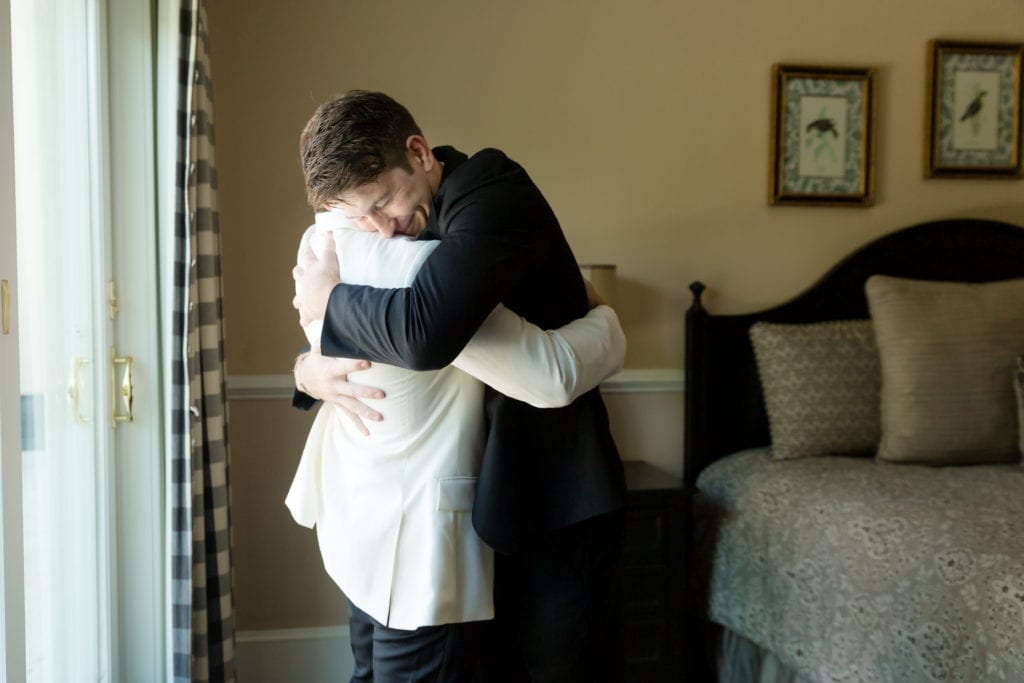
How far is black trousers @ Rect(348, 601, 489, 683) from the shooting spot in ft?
4.54

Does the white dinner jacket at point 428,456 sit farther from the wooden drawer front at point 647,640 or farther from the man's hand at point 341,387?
the wooden drawer front at point 647,640

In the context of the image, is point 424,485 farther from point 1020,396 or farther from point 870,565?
point 1020,396

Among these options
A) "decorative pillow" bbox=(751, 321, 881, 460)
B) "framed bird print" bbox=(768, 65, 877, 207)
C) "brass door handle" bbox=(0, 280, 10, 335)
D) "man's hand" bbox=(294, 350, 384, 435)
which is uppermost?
"framed bird print" bbox=(768, 65, 877, 207)

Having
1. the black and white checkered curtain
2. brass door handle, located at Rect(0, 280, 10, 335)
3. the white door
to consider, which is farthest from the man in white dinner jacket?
the black and white checkered curtain

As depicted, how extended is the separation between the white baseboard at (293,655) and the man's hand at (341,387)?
1.59m

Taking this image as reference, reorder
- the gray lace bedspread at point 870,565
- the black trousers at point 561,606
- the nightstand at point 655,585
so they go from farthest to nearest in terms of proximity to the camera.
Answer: the nightstand at point 655,585 → the gray lace bedspread at point 870,565 → the black trousers at point 561,606

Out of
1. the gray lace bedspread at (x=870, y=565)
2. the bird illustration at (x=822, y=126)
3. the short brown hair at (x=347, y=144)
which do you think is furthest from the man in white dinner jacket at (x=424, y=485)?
the bird illustration at (x=822, y=126)

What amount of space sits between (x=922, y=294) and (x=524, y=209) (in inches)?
77.9

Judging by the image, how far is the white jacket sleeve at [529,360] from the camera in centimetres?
129

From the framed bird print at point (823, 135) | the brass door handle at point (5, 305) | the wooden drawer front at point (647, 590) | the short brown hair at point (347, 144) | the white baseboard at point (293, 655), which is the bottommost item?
the white baseboard at point (293, 655)

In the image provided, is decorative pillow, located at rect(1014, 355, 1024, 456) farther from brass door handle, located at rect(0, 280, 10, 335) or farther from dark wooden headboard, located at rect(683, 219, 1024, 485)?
brass door handle, located at rect(0, 280, 10, 335)

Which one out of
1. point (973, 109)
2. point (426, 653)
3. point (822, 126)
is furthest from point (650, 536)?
point (973, 109)

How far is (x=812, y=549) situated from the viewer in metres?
2.26

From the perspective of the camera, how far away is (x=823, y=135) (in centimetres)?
300
